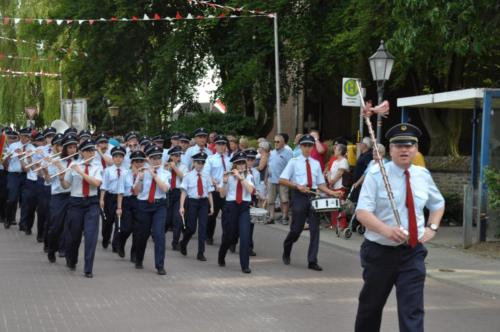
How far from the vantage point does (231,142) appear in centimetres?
2017

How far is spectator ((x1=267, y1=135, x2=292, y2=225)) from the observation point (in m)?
19.7

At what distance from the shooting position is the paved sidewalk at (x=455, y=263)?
463 inches

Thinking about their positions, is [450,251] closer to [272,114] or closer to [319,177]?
[319,177]

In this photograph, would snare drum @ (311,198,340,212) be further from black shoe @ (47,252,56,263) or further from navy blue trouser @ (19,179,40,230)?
navy blue trouser @ (19,179,40,230)

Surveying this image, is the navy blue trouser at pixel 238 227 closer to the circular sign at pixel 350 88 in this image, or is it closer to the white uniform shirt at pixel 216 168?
the white uniform shirt at pixel 216 168

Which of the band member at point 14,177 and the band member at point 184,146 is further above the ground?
the band member at point 184,146

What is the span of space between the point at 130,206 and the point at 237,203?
1.88 metres

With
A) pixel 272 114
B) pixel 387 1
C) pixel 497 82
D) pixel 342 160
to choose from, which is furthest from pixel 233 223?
pixel 272 114

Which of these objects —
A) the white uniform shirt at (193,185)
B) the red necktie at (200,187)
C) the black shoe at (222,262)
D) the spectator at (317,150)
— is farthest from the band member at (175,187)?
the spectator at (317,150)

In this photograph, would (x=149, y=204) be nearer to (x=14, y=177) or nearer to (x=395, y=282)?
(x=395, y=282)

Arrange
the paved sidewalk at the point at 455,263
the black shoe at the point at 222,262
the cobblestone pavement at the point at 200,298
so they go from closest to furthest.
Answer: the cobblestone pavement at the point at 200,298 < the paved sidewalk at the point at 455,263 < the black shoe at the point at 222,262

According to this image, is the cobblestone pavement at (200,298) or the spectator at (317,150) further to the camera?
the spectator at (317,150)

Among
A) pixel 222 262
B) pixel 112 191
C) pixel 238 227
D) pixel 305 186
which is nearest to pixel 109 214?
pixel 112 191

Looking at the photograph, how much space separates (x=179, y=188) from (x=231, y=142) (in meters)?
4.54
